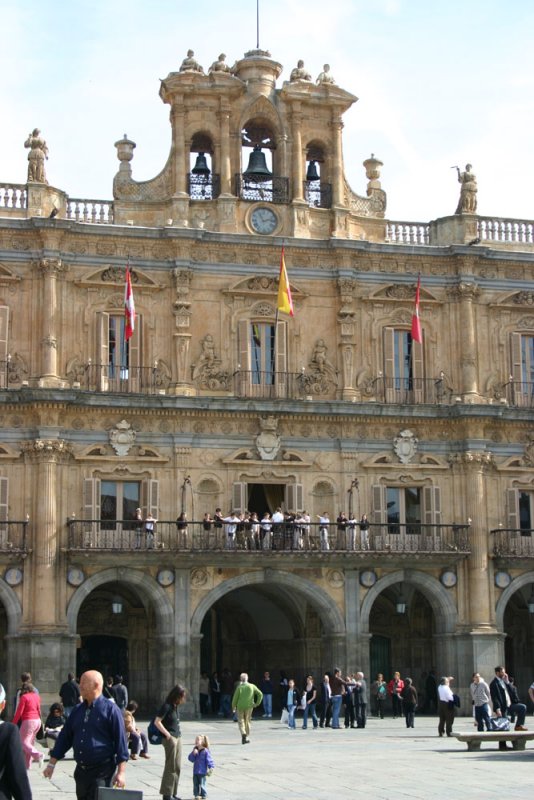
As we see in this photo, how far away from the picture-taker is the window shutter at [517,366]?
154ft

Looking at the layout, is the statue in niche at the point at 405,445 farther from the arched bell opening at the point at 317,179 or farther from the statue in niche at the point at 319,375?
the arched bell opening at the point at 317,179

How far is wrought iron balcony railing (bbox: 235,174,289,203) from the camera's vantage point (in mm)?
46156

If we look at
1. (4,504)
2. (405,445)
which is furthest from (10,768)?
(405,445)

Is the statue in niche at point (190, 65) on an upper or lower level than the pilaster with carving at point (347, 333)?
upper

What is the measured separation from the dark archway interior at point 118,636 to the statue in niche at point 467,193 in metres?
16.7

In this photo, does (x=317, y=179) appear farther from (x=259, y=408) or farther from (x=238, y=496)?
(x=238, y=496)

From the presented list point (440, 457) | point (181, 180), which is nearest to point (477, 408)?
point (440, 457)

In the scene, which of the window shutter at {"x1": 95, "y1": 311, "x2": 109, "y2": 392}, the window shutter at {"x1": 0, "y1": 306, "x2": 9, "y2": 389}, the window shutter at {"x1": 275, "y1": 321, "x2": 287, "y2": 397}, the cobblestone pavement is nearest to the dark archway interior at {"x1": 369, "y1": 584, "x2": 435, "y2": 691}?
the window shutter at {"x1": 275, "y1": 321, "x2": 287, "y2": 397}

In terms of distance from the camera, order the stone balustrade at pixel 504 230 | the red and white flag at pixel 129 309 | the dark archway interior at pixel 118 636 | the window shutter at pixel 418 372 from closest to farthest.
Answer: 1. the red and white flag at pixel 129 309
2. the dark archway interior at pixel 118 636
3. the window shutter at pixel 418 372
4. the stone balustrade at pixel 504 230

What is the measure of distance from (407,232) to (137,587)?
1481cm

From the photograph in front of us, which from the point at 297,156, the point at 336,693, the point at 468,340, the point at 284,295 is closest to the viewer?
the point at 336,693

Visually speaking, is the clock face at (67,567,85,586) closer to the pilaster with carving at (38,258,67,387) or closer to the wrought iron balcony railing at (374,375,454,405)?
the pilaster with carving at (38,258,67,387)

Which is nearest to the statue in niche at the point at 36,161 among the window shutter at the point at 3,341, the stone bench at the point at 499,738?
the window shutter at the point at 3,341

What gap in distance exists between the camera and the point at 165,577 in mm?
42906
